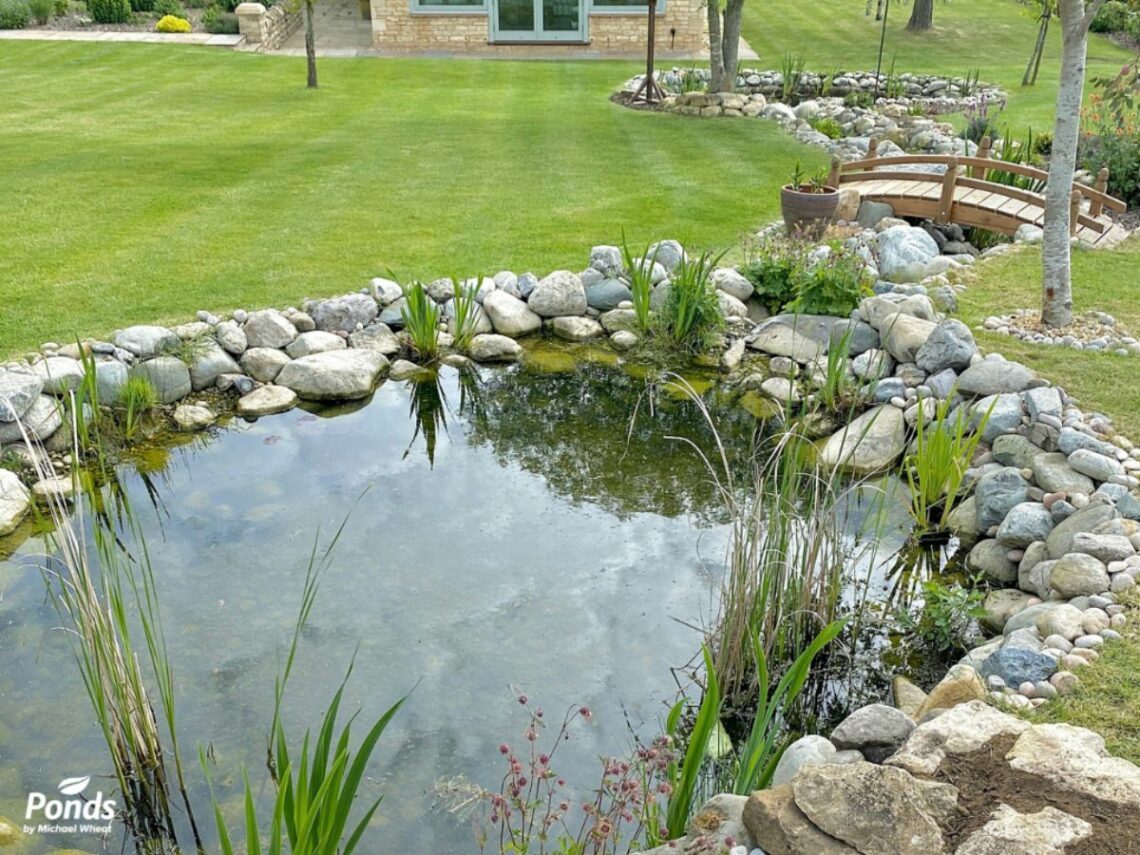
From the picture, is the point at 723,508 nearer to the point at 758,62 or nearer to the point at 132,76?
the point at 132,76

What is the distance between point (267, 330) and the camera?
636 cm

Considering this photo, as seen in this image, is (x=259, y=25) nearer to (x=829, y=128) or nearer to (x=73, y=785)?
(x=829, y=128)

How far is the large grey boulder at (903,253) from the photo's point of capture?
748 centimetres

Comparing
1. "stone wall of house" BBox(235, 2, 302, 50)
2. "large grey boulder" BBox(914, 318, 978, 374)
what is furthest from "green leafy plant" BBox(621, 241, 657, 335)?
"stone wall of house" BBox(235, 2, 302, 50)

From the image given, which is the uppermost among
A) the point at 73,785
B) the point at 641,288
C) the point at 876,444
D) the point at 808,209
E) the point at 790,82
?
the point at 790,82

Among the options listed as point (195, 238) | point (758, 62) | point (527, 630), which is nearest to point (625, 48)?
point (758, 62)

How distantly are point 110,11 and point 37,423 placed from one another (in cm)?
1725

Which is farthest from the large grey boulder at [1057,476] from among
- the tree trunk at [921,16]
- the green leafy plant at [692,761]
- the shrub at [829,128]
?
the tree trunk at [921,16]

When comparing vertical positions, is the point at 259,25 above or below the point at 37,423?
above

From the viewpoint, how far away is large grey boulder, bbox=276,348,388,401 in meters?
6.18

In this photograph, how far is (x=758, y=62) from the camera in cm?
1767

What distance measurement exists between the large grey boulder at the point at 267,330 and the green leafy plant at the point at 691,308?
7.98ft

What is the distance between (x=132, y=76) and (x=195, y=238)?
28.2ft

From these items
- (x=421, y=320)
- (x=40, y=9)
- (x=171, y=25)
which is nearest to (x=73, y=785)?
(x=421, y=320)
